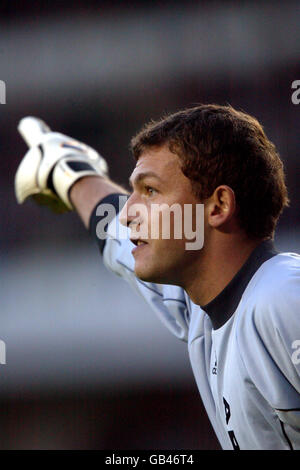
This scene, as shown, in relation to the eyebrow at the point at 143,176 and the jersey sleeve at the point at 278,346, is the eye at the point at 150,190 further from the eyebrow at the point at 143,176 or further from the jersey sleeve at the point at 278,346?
the jersey sleeve at the point at 278,346

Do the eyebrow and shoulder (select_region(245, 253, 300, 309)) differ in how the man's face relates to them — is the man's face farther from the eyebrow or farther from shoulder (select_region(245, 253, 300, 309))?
shoulder (select_region(245, 253, 300, 309))

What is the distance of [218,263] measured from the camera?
1331 mm

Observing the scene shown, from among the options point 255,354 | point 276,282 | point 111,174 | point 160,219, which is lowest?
point 255,354

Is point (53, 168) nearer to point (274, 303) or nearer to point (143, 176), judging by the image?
point (143, 176)

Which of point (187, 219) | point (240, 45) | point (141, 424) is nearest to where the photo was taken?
point (187, 219)

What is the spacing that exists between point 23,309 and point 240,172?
291 centimetres

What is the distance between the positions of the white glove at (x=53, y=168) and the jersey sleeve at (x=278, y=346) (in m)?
0.85

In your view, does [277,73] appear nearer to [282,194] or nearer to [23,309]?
[23,309]

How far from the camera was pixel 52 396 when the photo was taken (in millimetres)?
3838

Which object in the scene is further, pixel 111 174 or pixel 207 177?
pixel 111 174

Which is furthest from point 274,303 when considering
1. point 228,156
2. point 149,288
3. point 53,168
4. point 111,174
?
point 111,174

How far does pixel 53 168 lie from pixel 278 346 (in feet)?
3.30

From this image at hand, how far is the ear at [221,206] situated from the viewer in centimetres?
133
